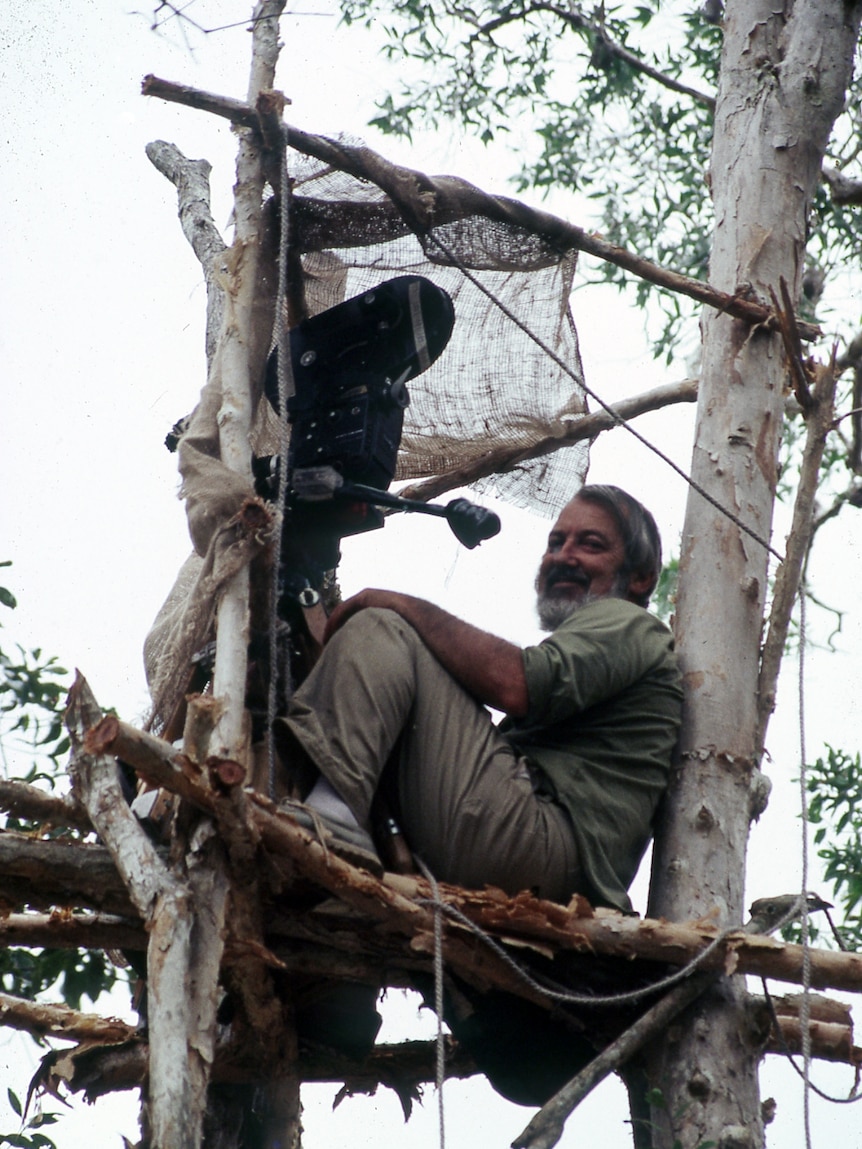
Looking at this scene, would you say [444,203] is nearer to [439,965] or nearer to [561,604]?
[561,604]

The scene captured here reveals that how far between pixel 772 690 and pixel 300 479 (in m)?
1.55

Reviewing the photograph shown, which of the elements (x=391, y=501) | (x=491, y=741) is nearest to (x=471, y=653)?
(x=491, y=741)

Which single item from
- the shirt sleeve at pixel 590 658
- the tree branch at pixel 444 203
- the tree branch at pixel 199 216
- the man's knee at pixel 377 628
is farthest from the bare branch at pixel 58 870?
the tree branch at pixel 444 203

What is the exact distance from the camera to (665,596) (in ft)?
24.6

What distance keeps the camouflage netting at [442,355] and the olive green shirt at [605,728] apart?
83cm

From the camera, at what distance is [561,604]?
14.1 ft

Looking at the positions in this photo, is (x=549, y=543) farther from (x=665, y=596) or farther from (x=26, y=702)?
(x=665, y=596)

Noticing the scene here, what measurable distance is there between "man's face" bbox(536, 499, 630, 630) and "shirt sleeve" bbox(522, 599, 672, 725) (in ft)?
1.06

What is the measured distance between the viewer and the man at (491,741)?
3.34m

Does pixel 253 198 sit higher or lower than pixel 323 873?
higher

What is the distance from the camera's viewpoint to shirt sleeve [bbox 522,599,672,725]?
11.7 ft

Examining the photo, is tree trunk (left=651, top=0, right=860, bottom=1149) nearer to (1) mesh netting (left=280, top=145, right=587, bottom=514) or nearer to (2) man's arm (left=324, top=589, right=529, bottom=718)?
(1) mesh netting (left=280, top=145, right=587, bottom=514)

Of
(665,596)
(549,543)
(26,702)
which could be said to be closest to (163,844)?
(549,543)

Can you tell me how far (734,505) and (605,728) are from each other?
102cm
